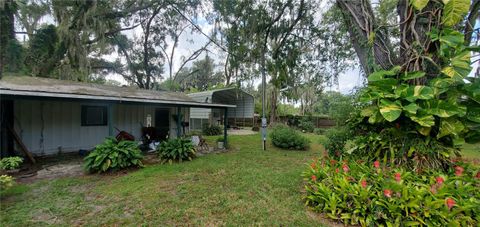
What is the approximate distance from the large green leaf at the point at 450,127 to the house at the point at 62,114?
641cm

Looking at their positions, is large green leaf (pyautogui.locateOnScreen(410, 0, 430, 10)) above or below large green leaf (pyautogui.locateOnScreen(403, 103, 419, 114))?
above

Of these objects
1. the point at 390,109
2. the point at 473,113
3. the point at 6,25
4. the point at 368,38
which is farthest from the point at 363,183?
the point at 6,25

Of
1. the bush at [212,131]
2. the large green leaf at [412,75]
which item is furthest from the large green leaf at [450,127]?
the bush at [212,131]

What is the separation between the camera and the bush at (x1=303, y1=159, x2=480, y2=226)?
240cm

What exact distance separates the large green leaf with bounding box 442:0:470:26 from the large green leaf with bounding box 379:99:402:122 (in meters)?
1.31

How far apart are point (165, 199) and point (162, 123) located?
21.8 ft

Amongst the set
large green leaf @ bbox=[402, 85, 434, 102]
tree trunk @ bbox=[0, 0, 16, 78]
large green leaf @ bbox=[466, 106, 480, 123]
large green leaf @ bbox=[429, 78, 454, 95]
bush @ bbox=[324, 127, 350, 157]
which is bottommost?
bush @ bbox=[324, 127, 350, 157]

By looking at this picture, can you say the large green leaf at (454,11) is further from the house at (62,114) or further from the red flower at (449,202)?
the house at (62,114)

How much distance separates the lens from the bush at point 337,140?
4921mm

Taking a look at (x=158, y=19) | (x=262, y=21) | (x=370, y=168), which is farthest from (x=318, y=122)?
(x=370, y=168)

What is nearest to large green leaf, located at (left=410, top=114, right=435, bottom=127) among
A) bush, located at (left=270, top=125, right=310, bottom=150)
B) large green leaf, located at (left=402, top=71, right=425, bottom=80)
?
large green leaf, located at (left=402, top=71, right=425, bottom=80)

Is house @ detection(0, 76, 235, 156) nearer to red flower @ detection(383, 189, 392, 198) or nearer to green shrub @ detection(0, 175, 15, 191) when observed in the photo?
green shrub @ detection(0, 175, 15, 191)

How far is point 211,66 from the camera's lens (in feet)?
87.7

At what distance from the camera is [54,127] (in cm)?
680
